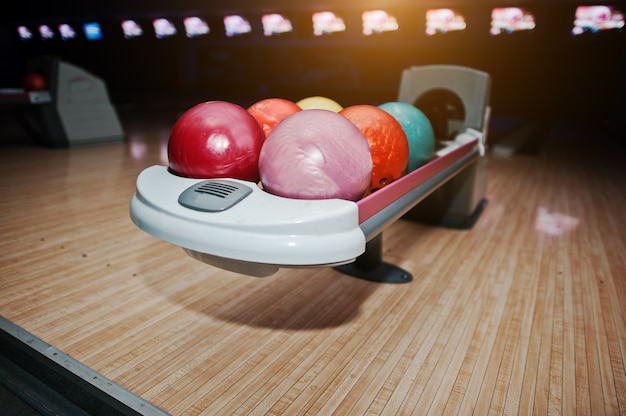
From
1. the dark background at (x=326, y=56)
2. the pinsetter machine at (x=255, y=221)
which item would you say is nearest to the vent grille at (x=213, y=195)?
the pinsetter machine at (x=255, y=221)

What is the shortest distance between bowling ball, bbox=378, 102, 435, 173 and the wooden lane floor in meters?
0.53

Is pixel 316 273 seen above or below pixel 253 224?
below

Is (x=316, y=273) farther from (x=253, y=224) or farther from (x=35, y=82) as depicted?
(x=35, y=82)

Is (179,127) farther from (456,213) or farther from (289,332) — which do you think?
(456,213)

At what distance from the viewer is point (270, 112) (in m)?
1.38

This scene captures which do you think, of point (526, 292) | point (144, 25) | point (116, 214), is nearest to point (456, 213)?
point (526, 292)

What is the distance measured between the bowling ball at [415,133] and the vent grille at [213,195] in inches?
26.4

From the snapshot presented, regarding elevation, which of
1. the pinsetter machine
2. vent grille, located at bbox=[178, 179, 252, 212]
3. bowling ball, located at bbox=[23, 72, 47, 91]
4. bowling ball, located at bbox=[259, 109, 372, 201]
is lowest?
the pinsetter machine

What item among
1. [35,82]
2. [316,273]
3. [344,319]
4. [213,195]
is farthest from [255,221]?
[35,82]

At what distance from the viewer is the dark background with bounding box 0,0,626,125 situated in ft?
20.1

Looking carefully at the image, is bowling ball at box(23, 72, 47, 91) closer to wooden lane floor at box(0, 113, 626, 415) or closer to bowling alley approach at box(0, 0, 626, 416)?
bowling alley approach at box(0, 0, 626, 416)

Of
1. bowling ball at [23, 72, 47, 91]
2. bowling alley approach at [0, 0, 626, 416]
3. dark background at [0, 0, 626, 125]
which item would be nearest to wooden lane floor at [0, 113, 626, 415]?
bowling alley approach at [0, 0, 626, 416]

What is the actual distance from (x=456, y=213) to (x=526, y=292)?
30.5 inches

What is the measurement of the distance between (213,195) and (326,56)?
7271 millimetres
